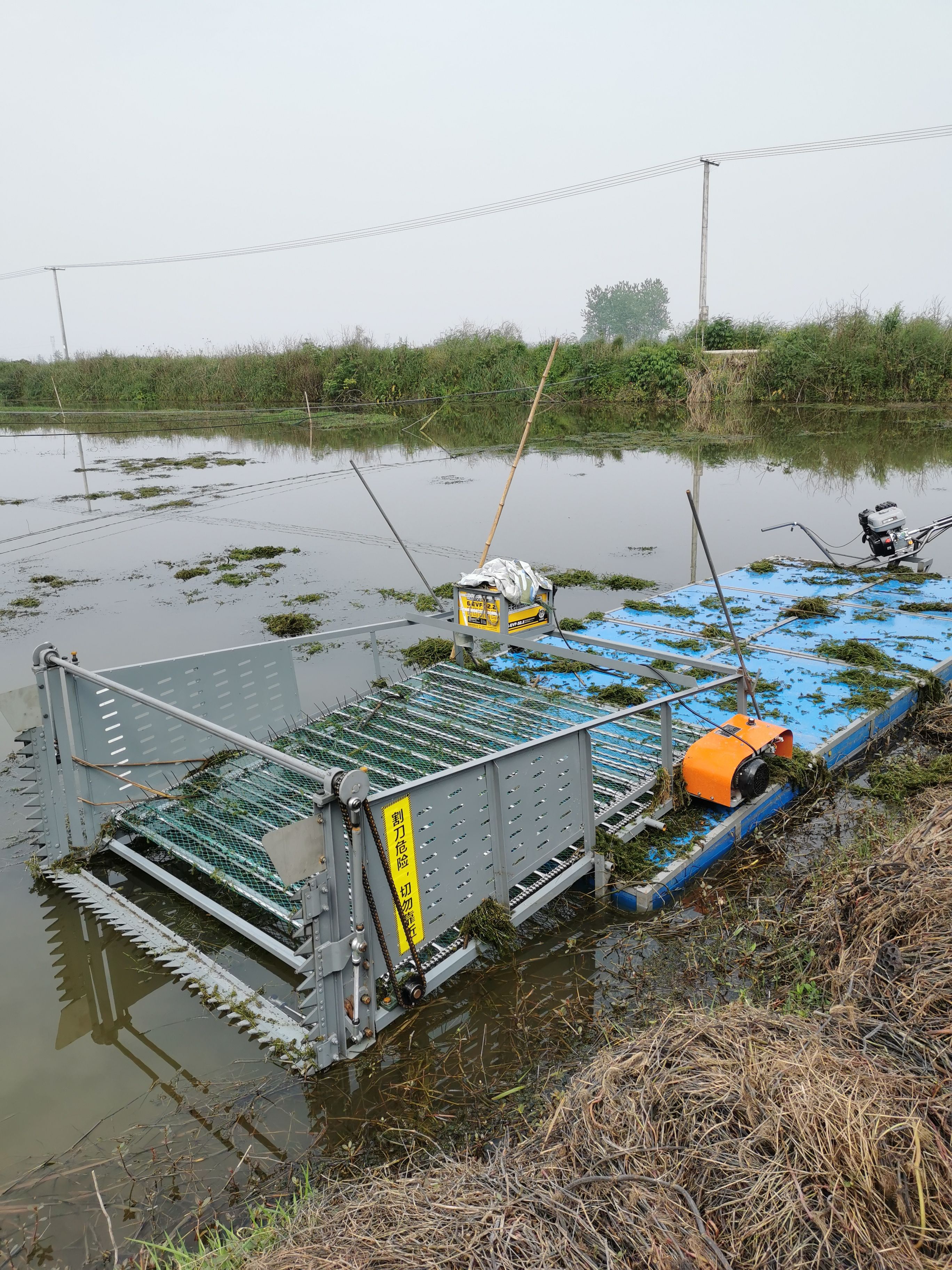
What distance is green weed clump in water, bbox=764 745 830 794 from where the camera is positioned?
5043 millimetres

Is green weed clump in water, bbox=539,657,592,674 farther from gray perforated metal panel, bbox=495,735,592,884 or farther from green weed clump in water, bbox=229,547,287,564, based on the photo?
green weed clump in water, bbox=229,547,287,564

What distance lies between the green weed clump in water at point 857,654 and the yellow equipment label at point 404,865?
15.5 feet

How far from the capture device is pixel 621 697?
20.3 ft

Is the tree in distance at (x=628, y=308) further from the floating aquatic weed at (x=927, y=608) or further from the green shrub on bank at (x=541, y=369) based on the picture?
the floating aquatic weed at (x=927, y=608)

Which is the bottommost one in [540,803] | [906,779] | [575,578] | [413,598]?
[906,779]

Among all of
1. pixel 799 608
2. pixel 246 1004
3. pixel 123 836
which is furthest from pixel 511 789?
pixel 799 608

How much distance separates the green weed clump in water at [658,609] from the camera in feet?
26.5

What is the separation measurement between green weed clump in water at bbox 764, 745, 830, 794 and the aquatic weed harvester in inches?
2.6

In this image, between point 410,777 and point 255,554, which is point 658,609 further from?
point 255,554

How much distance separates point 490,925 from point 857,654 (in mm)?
4512

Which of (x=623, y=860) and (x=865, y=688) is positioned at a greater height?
(x=865, y=688)

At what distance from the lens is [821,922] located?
12.0 feet

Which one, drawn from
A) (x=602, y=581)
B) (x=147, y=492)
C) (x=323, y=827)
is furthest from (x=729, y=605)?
(x=147, y=492)

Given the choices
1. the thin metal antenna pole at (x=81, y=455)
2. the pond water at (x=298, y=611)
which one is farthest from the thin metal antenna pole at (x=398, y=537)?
the thin metal antenna pole at (x=81, y=455)
